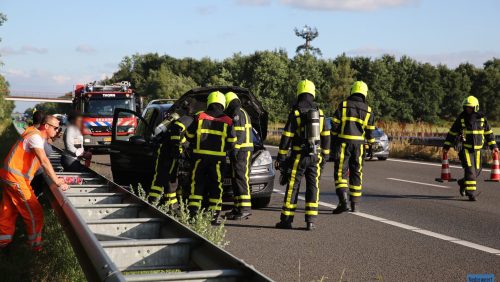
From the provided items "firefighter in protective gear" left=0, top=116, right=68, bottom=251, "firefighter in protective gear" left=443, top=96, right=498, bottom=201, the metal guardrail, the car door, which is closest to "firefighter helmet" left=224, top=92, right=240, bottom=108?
the car door

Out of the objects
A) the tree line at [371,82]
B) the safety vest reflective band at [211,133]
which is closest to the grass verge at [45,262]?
the safety vest reflective band at [211,133]

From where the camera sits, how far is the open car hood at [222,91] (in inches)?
417

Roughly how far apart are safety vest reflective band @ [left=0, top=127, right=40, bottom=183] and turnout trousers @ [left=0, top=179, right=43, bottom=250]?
0.23 feet

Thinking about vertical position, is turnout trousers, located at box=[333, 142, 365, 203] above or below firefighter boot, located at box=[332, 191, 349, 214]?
above

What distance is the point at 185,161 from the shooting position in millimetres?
9992

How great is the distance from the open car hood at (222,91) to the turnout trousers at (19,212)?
3.71 m

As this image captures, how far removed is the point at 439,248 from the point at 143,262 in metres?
4.65

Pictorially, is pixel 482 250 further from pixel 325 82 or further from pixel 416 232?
pixel 325 82

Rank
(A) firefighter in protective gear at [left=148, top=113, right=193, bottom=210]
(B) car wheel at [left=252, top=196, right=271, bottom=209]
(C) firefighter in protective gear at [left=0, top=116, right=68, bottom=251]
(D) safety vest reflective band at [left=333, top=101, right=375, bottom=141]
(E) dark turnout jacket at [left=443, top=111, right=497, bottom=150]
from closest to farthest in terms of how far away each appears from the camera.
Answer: (C) firefighter in protective gear at [left=0, top=116, right=68, bottom=251] → (A) firefighter in protective gear at [left=148, top=113, right=193, bottom=210] → (D) safety vest reflective band at [left=333, top=101, right=375, bottom=141] → (B) car wheel at [left=252, top=196, right=271, bottom=209] → (E) dark turnout jacket at [left=443, top=111, right=497, bottom=150]

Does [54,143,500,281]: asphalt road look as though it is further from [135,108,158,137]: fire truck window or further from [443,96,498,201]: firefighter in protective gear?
[135,108,158,137]: fire truck window

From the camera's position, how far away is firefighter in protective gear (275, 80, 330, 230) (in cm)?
906

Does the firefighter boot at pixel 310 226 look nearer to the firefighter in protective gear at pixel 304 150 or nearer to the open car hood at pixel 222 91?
the firefighter in protective gear at pixel 304 150

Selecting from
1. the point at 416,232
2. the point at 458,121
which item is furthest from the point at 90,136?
the point at 416,232

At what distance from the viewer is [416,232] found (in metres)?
8.88
